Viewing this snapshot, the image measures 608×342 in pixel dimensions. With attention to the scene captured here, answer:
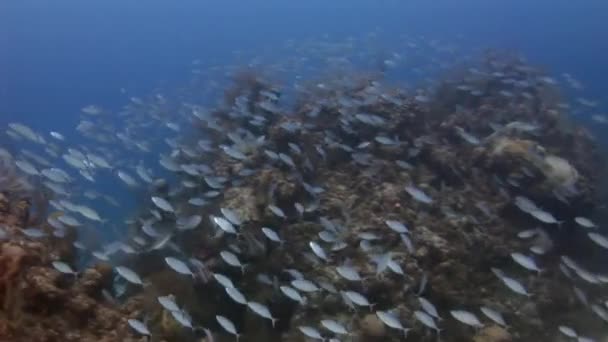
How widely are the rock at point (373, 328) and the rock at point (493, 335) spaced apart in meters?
1.38

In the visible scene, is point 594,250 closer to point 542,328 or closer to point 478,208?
point 478,208

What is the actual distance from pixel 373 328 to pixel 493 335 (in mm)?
1762

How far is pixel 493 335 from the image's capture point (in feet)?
27.6

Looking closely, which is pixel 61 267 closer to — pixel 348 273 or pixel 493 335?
pixel 348 273

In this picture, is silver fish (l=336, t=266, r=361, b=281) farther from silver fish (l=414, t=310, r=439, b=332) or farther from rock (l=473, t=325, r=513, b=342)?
rock (l=473, t=325, r=513, b=342)

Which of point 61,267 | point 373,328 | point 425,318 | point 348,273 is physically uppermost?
point 61,267

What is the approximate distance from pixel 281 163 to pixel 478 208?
4.07 meters

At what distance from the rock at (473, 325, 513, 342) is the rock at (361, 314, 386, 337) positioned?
138 centimetres

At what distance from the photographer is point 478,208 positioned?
11742 mm

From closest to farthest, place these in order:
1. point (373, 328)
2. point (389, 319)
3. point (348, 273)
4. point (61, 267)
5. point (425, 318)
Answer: point (61, 267)
point (389, 319)
point (425, 318)
point (348, 273)
point (373, 328)

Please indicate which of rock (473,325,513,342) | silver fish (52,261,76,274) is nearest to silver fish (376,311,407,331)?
rock (473,325,513,342)

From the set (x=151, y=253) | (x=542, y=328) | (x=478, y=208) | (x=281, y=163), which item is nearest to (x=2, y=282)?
(x=151, y=253)

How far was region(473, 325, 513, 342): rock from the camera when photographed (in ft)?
27.5

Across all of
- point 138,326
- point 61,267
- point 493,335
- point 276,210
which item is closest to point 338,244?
point 276,210
